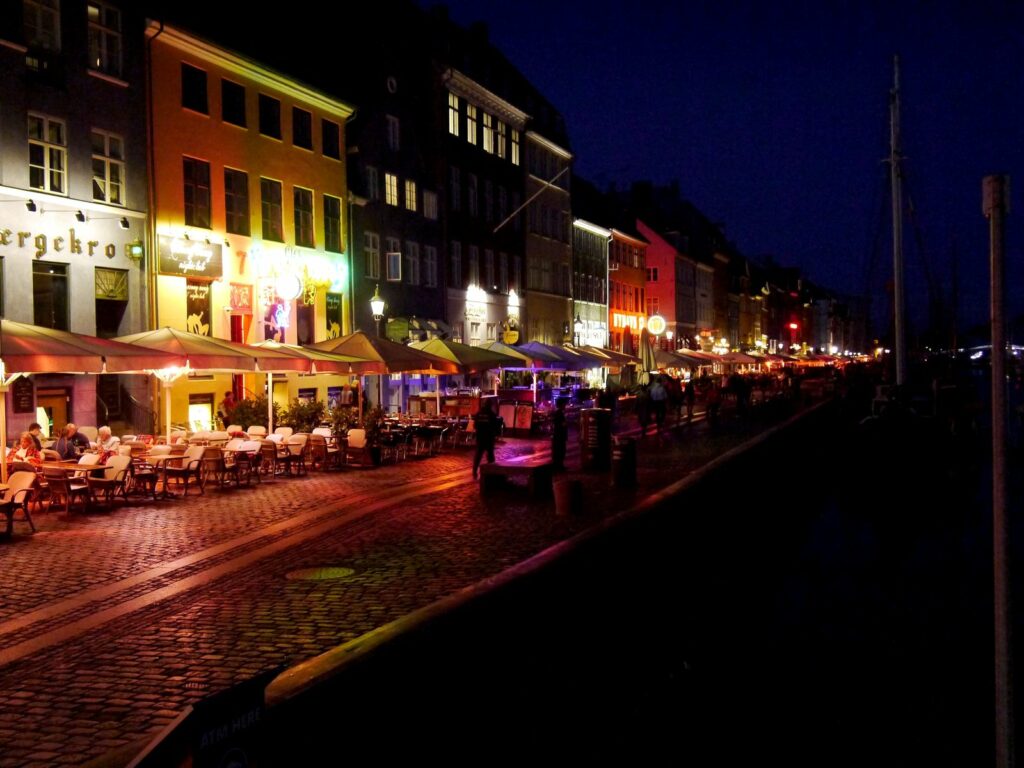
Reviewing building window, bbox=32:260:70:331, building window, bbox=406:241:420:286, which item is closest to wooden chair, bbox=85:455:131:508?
building window, bbox=32:260:70:331

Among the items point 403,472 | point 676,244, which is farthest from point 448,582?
point 676,244

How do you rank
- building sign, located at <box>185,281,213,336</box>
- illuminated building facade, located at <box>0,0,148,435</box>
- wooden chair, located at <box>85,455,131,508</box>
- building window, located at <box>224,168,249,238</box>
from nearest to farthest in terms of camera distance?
wooden chair, located at <box>85,455,131,508</box>
illuminated building facade, located at <box>0,0,148,435</box>
building sign, located at <box>185,281,213,336</box>
building window, located at <box>224,168,249,238</box>

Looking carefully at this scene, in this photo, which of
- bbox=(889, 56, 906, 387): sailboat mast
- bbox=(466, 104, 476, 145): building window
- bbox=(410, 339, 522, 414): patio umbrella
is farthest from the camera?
bbox=(466, 104, 476, 145): building window

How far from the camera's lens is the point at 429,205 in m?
43.1

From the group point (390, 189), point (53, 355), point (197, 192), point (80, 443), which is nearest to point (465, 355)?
point (197, 192)

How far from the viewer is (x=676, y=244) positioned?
3359 inches

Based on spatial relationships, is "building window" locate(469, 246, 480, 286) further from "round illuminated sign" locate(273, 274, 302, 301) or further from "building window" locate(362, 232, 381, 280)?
"round illuminated sign" locate(273, 274, 302, 301)

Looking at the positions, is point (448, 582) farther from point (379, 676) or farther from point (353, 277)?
point (353, 277)

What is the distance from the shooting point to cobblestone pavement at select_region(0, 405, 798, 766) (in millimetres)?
7020

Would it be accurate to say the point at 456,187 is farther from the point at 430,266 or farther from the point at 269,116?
the point at 269,116

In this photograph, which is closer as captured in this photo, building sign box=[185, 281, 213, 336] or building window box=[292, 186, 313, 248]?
building sign box=[185, 281, 213, 336]

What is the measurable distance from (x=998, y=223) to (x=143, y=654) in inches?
279

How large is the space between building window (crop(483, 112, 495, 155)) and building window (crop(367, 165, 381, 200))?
1154 cm

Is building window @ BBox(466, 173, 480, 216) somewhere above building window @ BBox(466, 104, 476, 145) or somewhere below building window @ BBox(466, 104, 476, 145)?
below
